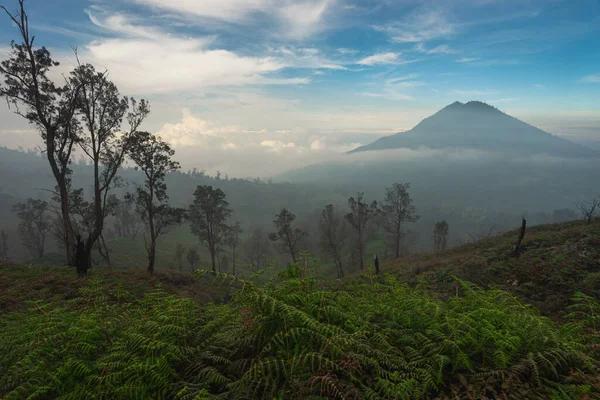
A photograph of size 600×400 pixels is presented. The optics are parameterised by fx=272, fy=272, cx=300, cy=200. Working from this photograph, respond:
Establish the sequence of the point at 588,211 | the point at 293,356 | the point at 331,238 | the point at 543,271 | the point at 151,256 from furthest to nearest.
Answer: the point at 331,238, the point at 588,211, the point at 151,256, the point at 543,271, the point at 293,356

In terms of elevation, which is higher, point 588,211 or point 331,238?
point 588,211

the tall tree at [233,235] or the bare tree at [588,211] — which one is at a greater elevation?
the bare tree at [588,211]

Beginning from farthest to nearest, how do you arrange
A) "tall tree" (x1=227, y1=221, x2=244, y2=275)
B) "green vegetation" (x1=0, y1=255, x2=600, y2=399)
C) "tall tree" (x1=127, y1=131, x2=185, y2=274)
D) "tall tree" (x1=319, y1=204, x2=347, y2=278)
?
"tall tree" (x1=227, y1=221, x2=244, y2=275)
"tall tree" (x1=319, y1=204, x2=347, y2=278)
"tall tree" (x1=127, y1=131, x2=185, y2=274)
"green vegetation" (x1=0, y1=255, x2=600, y2=399)

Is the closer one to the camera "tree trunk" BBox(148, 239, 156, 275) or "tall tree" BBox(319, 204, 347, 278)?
"tree trunk" BBox(148, 239, 156, 275)

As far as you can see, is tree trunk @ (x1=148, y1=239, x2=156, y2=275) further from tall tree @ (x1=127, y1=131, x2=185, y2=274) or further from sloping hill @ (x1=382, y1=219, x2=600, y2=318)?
sloping hill @ (x1=382, y1=219, x2=600, y2=318)

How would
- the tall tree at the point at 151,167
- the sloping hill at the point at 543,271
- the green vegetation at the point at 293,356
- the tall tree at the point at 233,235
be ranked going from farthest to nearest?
1. the tall tree at the point at 233,235
2. the tall tree at the point at 151,167
3. the sloping hill at the point at 543,271
4. the green vegetation at the point at 293,356

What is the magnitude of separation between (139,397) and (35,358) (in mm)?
2064

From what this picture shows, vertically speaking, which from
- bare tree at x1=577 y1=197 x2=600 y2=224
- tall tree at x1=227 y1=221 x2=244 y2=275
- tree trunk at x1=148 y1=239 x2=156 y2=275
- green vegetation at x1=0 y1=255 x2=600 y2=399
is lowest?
tall tree at x1=227 y1=221 x2=244 y2=275

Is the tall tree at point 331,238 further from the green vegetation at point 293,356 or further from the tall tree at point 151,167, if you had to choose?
the green vegetation at point 293,356

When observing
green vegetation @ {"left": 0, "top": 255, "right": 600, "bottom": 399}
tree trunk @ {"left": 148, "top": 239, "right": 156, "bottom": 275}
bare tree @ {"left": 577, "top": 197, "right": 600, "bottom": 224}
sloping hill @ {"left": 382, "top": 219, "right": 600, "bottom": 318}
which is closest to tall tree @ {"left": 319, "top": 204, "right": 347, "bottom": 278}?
sloping hill @ {"left": 382, "top": 219, "right": 600, "bottom": 318}

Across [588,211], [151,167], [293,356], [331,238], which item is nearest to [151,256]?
[151,167]

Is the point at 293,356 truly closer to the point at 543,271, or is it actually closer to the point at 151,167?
the point at 543,271

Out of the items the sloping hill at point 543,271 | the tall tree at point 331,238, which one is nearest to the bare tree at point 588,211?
the sloping hill at point 543,271

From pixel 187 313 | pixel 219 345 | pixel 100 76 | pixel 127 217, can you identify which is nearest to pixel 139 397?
pixel 219 345
